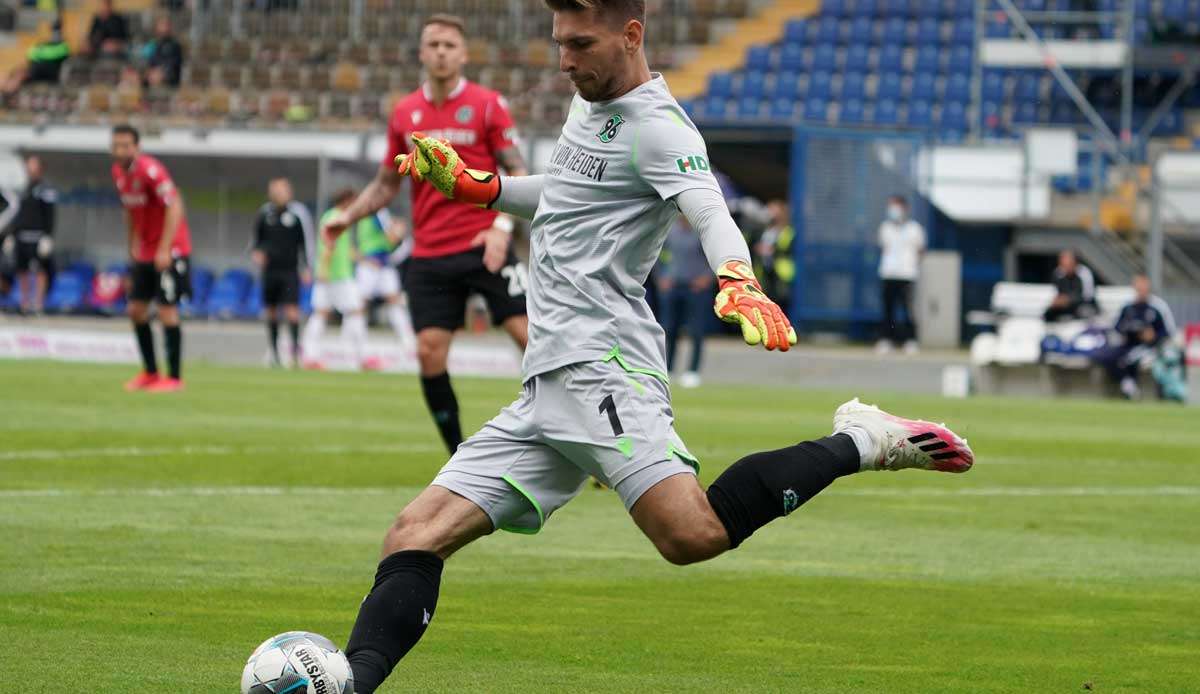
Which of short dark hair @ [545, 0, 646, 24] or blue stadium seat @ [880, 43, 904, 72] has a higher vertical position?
short dark hair @ [545, 0, 646, 24]

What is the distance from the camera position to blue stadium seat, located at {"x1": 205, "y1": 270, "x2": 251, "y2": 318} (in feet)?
112

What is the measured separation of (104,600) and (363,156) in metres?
25.9

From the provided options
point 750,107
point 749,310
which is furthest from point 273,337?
point 749,310

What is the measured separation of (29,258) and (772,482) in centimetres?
2846

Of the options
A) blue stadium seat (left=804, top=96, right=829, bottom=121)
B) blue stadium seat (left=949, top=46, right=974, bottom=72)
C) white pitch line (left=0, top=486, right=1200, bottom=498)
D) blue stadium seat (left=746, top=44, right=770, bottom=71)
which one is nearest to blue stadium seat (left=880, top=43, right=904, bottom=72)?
blue stadium seat (left=949, top=46, right=974, bottom=72)

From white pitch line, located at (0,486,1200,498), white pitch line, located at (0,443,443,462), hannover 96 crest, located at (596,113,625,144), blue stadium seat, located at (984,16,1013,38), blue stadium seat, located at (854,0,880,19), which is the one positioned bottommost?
white pitch line, located at (0,443,443,462)

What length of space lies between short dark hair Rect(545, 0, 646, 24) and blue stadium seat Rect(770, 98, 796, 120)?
99.6ft

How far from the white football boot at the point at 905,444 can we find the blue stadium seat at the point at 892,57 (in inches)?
1207

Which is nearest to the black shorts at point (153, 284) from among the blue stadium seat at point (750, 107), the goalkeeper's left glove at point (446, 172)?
the goalkeeper's left glove at point (446, 172)

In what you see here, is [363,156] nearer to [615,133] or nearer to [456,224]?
[456,224]

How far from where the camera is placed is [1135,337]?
23.8 m

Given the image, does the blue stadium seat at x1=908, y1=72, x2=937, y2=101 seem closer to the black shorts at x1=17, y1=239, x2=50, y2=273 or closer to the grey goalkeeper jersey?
the black shorts at x1=17, y1=239, x2=50, y2=273

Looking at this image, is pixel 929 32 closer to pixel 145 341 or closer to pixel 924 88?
pixel 924 88

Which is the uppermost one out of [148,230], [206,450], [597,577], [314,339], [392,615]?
[392,615]
